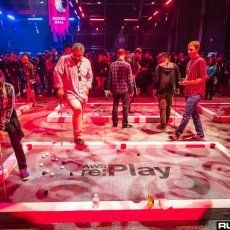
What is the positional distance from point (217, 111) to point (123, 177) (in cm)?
732

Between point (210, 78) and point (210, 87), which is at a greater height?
point (210, 78)

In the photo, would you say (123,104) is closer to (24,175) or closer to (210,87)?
(24,175)

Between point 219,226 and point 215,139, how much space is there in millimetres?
4391

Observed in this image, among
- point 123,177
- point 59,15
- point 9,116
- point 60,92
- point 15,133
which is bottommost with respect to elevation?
point 123,177

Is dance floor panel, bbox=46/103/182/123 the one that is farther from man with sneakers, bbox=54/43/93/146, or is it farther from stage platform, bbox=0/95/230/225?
man with sneakers, bbox=54/43/93/146

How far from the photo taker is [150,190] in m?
4.84

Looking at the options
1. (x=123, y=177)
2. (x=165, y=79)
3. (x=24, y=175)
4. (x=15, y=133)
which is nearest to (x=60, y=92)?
(x=15, y=133)

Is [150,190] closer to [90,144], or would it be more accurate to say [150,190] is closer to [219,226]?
[219,226]

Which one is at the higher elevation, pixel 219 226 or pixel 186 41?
pixel 186 41

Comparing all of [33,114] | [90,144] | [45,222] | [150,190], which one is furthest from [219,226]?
[33,114]

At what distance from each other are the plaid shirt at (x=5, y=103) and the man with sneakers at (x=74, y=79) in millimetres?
1944

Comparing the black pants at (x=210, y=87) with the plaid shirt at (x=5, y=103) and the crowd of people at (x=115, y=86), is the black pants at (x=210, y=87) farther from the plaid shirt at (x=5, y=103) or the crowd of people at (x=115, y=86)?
the plaid shirt at (x=5, y=103)

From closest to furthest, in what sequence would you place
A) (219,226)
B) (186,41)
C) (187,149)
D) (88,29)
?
(219,226)
(187,149)
(186,41)
(88,29)

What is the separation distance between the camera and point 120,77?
27.9ft
